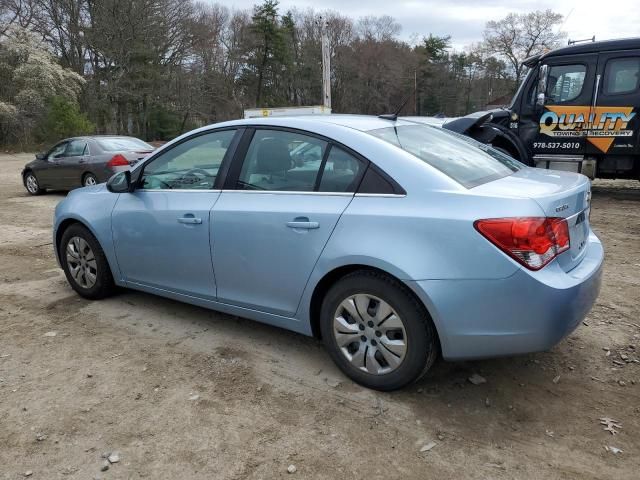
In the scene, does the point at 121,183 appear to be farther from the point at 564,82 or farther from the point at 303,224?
the point at 564,82

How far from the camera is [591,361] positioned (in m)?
3.38

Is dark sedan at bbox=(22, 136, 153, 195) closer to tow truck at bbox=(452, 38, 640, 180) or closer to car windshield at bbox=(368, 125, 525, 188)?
tow truck at bbox=(452, 38, 640, 180)

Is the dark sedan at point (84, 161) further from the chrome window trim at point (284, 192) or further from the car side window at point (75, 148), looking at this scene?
the chrome window trim at point (284, 192)

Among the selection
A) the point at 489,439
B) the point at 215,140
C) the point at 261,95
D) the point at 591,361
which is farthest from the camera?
the point at 261,95

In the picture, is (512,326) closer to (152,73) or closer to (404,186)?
(404,186)

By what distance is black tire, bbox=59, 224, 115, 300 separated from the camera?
451cm

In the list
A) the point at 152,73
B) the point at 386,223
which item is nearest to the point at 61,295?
the point at 386,223

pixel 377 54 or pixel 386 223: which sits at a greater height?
pixel 377 54

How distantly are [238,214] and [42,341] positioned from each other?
186 cm

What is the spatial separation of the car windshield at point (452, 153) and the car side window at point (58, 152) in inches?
422

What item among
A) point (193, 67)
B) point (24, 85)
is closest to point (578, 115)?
point (24, 85)

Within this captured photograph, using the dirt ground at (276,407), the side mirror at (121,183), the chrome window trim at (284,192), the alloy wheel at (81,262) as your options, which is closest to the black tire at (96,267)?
the alloy wheel at (81,262)

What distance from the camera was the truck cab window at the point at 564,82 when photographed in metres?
9.22

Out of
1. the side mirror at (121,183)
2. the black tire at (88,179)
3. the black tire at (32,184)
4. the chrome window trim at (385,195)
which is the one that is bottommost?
the black tire at (32,184)
